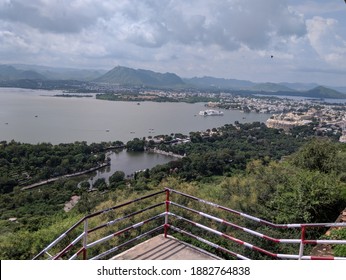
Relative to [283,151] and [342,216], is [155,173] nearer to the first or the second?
[283,151]

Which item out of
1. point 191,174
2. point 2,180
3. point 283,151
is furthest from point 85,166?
point 283,151

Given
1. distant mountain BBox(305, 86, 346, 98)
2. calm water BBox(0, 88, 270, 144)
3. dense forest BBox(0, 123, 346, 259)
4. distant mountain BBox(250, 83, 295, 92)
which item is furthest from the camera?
distant mountain BBox(250, 83, 295, 92)

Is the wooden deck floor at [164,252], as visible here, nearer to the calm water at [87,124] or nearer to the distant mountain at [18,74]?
the calm water at [87,124]

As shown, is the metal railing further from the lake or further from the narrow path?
the lake

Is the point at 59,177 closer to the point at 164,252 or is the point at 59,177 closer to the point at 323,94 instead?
the point at 164,252

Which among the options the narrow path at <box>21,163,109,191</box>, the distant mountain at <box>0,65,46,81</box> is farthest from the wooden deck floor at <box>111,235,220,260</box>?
the distant mountain at <box>0,65,46,81</box>

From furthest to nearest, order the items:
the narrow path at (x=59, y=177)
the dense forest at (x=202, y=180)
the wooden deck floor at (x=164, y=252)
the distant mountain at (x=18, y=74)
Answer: the distant mountain at (x=18, y=74)
the narrow path at (x=59, y=177)
the dense forest at (x=202, y=180)
the wooden deck floor at (x=164, y=252)

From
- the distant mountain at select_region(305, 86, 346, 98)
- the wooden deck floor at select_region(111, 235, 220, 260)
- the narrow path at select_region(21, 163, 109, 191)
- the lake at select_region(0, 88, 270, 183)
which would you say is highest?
the distant mountain at select_region(305, 86, 346, 98)

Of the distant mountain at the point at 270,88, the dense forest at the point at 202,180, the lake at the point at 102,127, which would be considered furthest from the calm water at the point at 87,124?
the distant mountain at the point at 270,88
